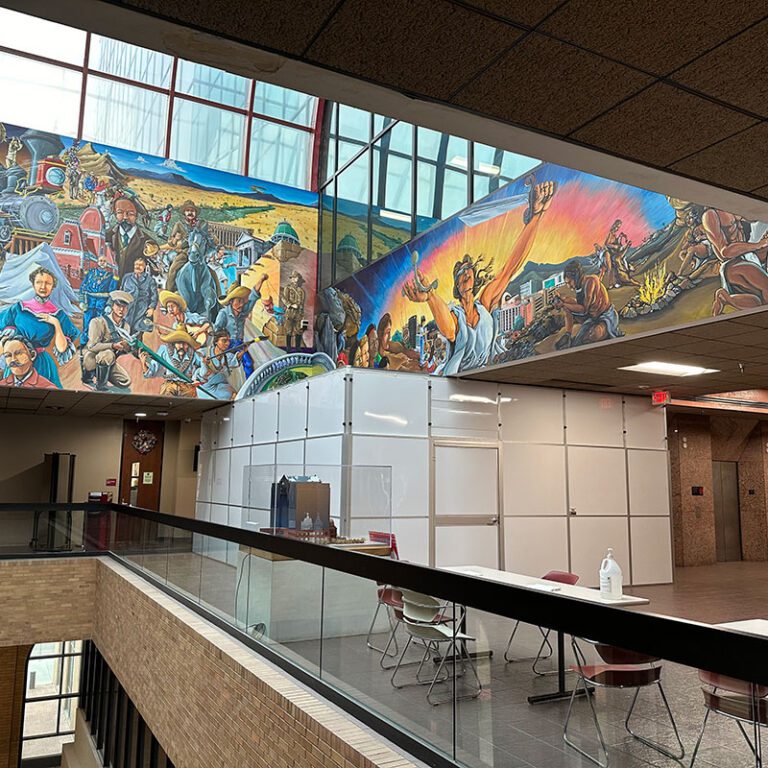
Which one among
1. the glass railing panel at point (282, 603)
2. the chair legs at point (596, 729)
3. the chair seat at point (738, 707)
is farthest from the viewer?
the glass railing panel at point (282, 603)

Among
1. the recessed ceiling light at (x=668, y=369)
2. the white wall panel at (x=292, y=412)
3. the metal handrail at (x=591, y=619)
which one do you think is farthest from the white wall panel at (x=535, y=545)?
the metal handrail at (x=591, y=619)

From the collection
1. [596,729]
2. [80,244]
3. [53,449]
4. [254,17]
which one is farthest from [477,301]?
[53,449]

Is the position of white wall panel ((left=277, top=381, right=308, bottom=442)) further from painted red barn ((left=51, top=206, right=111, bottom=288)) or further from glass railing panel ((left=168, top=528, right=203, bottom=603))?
painted red barn ((left=51, top=206, right=111, bottom=288))

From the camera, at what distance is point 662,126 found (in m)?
3.44

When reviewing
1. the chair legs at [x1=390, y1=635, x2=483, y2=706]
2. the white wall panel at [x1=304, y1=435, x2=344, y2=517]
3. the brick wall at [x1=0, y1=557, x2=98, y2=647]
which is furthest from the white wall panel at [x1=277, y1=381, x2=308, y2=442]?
the chair legs at [x1=390, y1=635, x2=483, y2=706]

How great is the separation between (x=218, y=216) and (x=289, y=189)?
1.92 m

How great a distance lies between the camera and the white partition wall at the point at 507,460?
37.6 ft

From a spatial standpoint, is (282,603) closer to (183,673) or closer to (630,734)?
(183,673)

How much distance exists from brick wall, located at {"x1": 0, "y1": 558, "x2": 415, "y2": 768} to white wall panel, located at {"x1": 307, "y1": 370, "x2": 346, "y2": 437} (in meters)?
3.66

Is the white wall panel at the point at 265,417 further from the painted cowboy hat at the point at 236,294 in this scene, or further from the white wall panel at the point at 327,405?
the painted cowboy hat at the point at 236,294

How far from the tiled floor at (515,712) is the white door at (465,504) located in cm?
663

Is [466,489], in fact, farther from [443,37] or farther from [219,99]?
[219,99]

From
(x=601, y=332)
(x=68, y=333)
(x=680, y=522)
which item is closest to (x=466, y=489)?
(x=601, y=332)

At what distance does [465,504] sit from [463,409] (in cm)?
152
